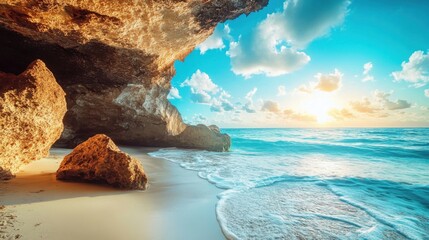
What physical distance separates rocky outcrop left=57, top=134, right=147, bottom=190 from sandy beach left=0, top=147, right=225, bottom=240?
0.21m

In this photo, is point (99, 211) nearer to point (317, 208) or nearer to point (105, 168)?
point (105, 168)

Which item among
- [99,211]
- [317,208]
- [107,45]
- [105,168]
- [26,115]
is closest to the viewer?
[99,211]

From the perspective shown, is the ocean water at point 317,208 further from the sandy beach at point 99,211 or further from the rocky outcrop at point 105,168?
the rocky outcrop at point 105,168

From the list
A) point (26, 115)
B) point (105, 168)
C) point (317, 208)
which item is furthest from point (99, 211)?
point (317, 208)

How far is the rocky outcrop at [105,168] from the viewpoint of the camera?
4.56m

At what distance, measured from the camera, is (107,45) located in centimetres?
616

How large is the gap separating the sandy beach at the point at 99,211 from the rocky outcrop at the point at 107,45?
3446 millimetres

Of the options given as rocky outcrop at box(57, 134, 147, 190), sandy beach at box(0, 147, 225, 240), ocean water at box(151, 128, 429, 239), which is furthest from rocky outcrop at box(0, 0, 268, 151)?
ocean water at box(151, 128, 429, 239)

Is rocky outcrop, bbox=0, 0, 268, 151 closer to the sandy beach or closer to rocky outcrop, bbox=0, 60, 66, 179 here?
rocky outcrop, bbox=0, 60, 66, 179

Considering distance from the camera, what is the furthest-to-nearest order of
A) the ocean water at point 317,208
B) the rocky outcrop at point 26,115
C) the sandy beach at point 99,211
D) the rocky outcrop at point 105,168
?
the rocky outcrop at point 105,168 → the rocky outcrop at point 26,115 → the ocean water at point 317,208 → the sandy beach at point 99,211

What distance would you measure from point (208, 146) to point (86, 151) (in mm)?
10736

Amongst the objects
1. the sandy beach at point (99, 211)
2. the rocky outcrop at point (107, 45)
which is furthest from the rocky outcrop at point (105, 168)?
the rocky outcrop at point (107, 45)

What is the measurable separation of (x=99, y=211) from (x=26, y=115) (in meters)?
2.52

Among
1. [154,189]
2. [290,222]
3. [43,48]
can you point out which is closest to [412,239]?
[290,222]
